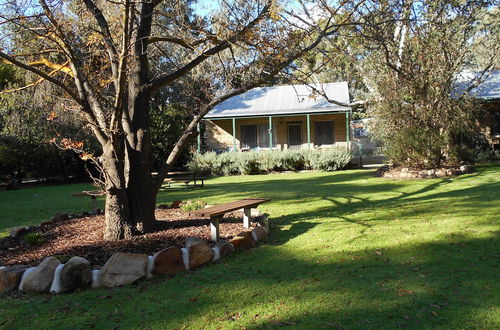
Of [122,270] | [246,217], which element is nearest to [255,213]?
[246,217]

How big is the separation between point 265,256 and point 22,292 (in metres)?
2.72

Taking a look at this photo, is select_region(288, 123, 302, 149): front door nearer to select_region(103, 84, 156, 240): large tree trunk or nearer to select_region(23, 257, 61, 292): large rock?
select_region(103, 84, 156, 240): large tree trunk

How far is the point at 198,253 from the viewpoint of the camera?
4.99 meters

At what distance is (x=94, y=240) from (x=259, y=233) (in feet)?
7.62

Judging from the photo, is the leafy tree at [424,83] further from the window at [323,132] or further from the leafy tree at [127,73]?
the window at [323,132]

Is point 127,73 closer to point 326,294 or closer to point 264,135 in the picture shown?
point 326,294

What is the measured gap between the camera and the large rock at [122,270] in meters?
4.43

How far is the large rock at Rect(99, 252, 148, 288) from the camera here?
443cm

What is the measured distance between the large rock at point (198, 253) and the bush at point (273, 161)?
15.7 meters

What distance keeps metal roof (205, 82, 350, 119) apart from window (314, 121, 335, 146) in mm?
1469

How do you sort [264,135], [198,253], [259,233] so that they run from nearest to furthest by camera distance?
[198,253] < [259,233] < [264,135]

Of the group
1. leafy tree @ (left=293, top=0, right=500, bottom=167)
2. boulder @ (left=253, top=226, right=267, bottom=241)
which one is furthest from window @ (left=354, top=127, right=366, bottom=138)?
boulder @ (left=253, top=226, right=267, bottom=241)

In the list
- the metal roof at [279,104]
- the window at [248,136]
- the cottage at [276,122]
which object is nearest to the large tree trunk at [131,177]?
the metal roof at [279,104]

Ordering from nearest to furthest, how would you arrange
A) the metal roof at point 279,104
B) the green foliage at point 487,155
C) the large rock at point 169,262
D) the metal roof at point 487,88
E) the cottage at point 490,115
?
the large rock at point 169,262 → the green foliage at point 487,155 → the metal roof at point 487,88 → the cottage at point 490,115 → the metal roof at point 279,104
